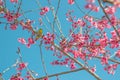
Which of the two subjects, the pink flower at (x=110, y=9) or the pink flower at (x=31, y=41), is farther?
the pink flower at (x=31, y=41)

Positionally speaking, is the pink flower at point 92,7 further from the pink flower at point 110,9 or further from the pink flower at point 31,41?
the pink flower at point 31,41

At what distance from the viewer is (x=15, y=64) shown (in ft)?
31.2

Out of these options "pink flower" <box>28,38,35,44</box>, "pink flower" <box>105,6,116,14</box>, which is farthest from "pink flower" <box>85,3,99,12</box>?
"pink flower" <box>28,38,35,44</box>

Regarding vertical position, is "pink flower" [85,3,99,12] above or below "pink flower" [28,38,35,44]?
above

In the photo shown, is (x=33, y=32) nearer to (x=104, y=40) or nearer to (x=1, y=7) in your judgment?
(x=1, y=7)

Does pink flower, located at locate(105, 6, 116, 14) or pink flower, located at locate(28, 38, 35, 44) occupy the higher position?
pink flower, located at locate(105, 6, 116, 14)

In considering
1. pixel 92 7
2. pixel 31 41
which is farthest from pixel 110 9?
pixel 31 41


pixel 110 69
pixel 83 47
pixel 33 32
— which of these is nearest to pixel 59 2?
pixel 33 32

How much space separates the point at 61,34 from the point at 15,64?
1545mm

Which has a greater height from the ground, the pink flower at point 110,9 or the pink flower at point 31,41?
the pink flower at point 110,9

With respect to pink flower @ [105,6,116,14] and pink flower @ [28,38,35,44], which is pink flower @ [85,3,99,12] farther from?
pink flower @ [28,38,35,44]

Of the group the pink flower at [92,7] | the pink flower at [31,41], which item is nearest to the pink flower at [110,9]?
the pink flower at [92,7]

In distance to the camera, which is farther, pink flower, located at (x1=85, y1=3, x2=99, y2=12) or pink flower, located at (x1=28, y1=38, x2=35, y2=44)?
pink flower, located at (x1=28, y1=38, x2=35, y2=44)

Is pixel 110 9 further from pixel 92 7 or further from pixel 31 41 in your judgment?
pixel 31 41
